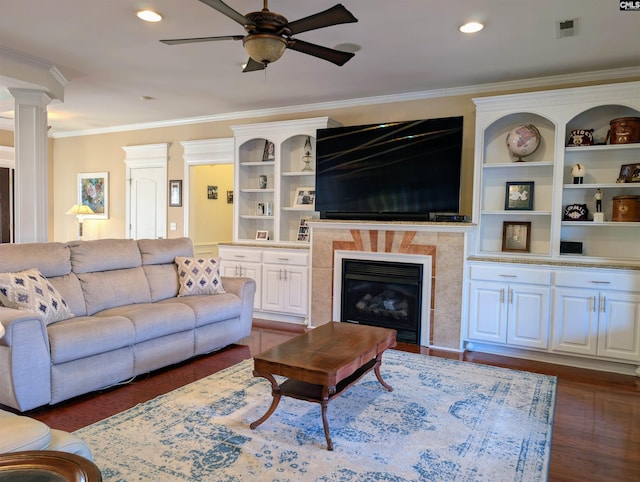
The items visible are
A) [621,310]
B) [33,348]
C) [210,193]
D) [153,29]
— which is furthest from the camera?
[210,193]

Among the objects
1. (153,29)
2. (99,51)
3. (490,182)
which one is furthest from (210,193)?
(490,182)

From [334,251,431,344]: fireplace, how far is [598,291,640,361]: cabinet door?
1.54 metres

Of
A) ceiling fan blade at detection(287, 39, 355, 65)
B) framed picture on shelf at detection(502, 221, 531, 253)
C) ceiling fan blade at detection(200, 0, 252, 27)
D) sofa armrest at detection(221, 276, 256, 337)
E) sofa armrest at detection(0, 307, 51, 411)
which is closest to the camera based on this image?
ceiling fan blade at detection(200, 0, 252, 27)

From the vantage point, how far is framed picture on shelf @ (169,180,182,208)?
6.95 meters

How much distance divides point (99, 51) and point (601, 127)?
186 inches

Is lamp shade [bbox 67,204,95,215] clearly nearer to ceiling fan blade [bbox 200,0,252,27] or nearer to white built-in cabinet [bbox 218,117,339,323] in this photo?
white built-in cabinet [bbox 218,117,339,323]

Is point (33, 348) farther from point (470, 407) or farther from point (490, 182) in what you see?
point (490, 182)

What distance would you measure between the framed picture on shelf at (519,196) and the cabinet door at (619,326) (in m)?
1.12

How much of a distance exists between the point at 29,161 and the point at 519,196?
499cm

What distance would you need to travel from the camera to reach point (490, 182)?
15.7 ft

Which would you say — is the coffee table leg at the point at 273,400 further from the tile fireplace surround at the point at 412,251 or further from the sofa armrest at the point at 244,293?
the tile fireplace surround at the point at 412,251

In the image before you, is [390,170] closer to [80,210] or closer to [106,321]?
[106,321]

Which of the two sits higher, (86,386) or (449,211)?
(449,211)

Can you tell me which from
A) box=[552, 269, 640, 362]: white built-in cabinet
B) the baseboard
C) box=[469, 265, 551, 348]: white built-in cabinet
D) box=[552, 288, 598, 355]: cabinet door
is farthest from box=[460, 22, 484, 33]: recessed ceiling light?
the baseboard
